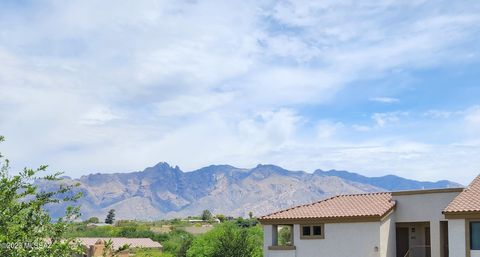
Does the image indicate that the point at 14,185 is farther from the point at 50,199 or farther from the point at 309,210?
the point at 309,210

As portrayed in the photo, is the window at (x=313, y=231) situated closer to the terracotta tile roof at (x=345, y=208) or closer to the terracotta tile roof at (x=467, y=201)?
the terracotta tile roof at (x=345, y=208)

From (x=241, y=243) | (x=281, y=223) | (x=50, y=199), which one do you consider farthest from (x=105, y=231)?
(x=50, y=199)

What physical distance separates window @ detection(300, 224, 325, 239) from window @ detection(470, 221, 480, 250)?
7.71 meters

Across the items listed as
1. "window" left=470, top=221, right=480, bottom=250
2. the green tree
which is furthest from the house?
the green tree

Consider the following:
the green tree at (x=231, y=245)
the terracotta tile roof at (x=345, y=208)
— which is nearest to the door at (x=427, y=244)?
the terracotta tile roof at (x=345, y=208)

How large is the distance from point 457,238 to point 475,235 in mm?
778

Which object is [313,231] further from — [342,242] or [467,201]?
[467,201]

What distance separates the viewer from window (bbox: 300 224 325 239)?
1344 inches

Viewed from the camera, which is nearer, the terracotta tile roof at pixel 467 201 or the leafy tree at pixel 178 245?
the terracotta tile roof at pixel 467 201

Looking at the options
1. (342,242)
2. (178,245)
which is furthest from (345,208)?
(178,245)

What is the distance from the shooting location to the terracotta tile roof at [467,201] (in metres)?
29.0

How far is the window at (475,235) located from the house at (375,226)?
47.1 inches

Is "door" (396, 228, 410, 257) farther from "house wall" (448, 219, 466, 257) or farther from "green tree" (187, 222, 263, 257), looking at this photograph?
"green tree" (187, 222, 263, 257)

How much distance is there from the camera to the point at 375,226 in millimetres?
32531
